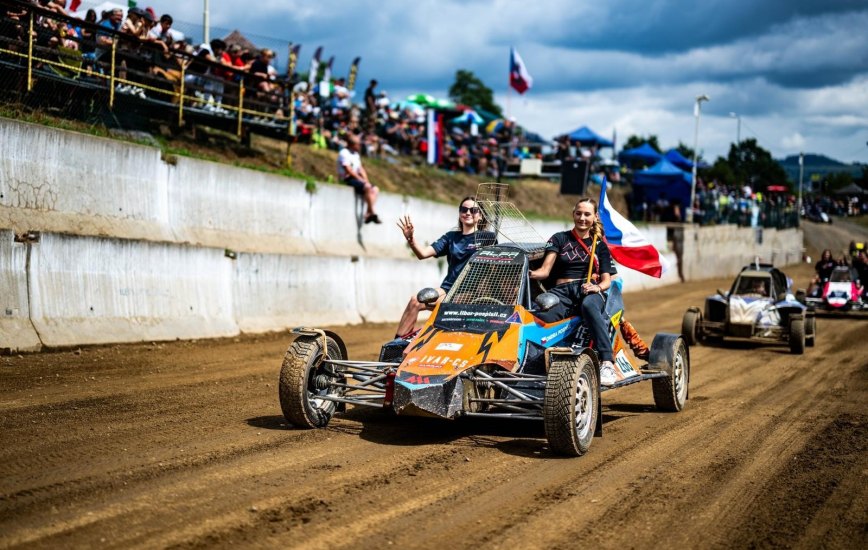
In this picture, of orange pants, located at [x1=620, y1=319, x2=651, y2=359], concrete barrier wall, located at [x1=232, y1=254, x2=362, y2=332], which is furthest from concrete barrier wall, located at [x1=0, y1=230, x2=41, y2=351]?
orange pants, located at [x1=620, y1=319, x2=651, y2=359]

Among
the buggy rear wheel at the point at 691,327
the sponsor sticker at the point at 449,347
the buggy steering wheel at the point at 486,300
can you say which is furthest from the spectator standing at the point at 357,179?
the sponsor sticker at the point at 449,347

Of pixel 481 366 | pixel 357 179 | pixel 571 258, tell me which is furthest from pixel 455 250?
pixel 357 179

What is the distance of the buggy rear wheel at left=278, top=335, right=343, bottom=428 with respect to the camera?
26.5ft

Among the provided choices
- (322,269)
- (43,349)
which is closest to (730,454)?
(43,349)

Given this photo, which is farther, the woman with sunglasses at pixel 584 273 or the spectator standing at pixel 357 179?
the spectator standing at pixel 357 179

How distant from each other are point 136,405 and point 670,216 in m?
37.5

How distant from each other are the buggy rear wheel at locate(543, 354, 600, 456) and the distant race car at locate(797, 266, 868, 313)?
18.1 meters

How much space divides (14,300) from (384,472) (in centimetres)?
668

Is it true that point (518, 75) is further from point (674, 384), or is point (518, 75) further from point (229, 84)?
point (674, 384)

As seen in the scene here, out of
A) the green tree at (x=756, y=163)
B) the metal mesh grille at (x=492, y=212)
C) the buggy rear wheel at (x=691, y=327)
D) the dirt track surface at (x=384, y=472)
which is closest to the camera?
the dirt track surface at (x=384, y=472)

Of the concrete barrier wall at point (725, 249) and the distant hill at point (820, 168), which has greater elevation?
the distant hill at point (820, 168)

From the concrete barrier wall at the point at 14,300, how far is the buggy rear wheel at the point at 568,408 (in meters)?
6.96

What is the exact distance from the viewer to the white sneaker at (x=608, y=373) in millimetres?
9070

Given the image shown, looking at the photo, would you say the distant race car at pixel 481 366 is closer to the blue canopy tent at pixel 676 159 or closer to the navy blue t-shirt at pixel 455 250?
the navy blue t-shirt at pixel 455 250
